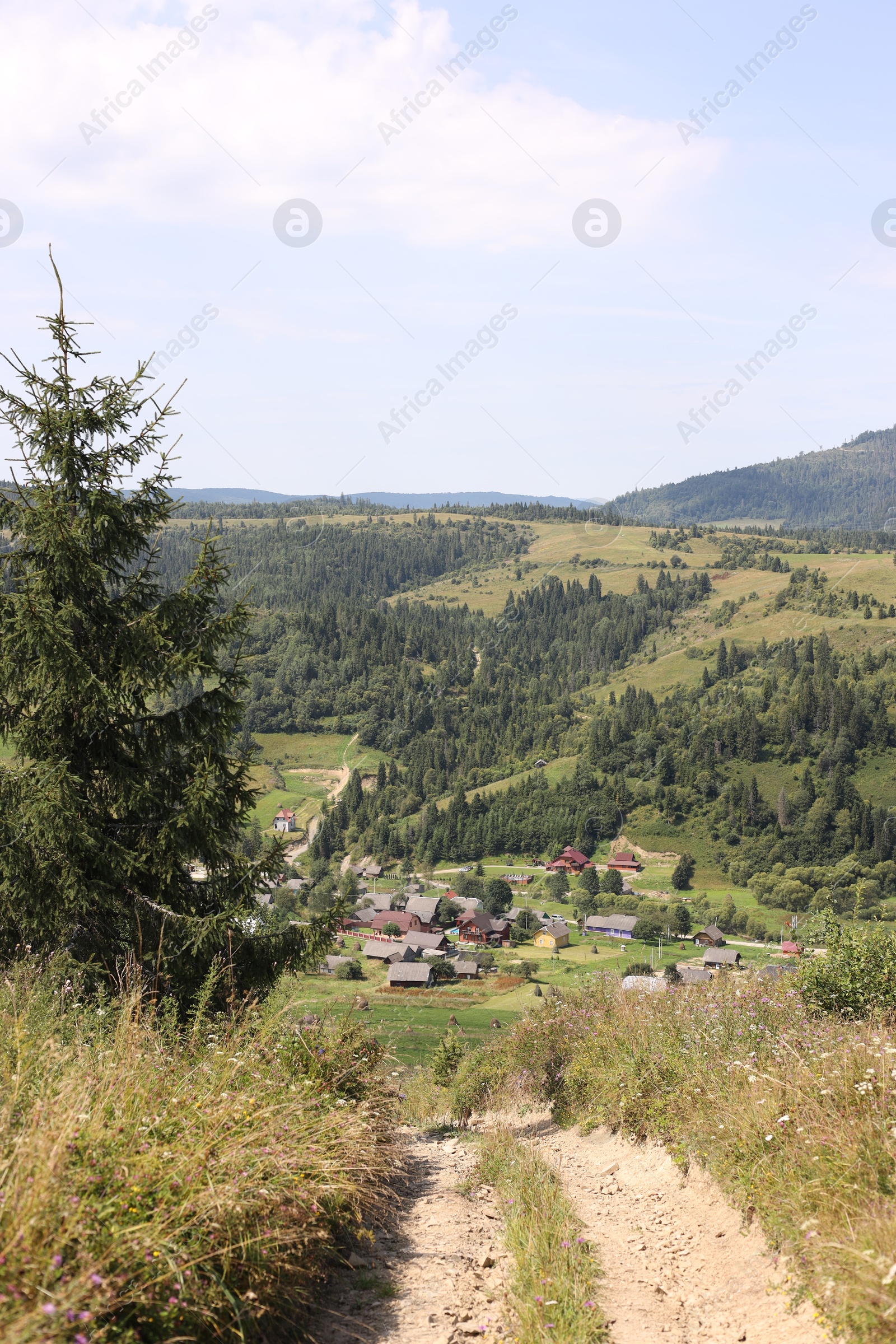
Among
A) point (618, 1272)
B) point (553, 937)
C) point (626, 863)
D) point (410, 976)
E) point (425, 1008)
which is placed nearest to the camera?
point (618, 1272)

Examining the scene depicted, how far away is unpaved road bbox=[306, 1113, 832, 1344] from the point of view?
428cm

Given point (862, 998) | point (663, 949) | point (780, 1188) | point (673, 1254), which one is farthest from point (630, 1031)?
point (663, 949)

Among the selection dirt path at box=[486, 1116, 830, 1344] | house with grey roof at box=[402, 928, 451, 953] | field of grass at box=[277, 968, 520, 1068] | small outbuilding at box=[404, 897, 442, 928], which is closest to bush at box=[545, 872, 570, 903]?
small outbuilding at box=[404, 897, 442, 928]

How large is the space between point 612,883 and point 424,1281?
396 ft

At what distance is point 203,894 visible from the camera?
26.1 feet

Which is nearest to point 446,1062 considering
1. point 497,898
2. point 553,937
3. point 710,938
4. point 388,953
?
point 388,953

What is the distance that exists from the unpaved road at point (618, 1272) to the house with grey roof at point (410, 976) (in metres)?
71.2

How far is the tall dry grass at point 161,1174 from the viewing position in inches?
119

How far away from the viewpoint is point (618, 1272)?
17.2ft

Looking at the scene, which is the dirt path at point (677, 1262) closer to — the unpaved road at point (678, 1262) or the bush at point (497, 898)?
the unpaved road at point (678, 1262)

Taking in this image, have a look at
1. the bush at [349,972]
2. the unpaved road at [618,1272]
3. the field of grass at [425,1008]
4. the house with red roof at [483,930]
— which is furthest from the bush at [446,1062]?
the house with red roof at [483,930]

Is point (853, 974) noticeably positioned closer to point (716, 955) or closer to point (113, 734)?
point (113, 734)

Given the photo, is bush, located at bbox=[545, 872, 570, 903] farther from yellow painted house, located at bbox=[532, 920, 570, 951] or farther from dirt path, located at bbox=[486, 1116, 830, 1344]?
dirt path, located at bbox=[486, 1116, 830, 1344]

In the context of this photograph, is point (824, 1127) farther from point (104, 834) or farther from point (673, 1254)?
point (104, 834)
